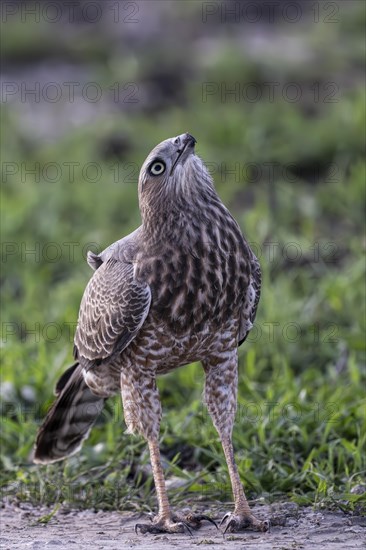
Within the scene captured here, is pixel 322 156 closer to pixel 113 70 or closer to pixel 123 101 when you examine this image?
pixel 123 101

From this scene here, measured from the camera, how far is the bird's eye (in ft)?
16.0

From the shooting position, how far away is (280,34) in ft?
54.0

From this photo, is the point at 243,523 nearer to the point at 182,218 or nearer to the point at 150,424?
the point at 150,424

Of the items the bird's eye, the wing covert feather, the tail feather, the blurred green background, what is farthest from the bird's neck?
the blurred green background

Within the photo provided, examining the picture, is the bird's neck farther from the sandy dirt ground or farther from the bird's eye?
the sandy dirt ground

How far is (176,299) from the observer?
486 centimetres

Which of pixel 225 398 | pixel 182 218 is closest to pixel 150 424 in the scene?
pixel 225 398

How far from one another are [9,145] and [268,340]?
597cm

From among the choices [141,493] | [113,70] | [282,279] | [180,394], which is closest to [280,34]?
[113,70]

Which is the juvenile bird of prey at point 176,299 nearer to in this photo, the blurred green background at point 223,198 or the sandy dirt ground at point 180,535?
the sandy dirt ground at point 180,535

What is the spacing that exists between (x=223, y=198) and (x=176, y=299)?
4816mm

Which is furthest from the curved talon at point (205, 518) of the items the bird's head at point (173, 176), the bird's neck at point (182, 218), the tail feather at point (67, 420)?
the bird's head at point (173, 176)

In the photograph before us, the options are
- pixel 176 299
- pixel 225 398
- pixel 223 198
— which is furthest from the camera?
pixel 223 198

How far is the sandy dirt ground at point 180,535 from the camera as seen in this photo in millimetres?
4641
